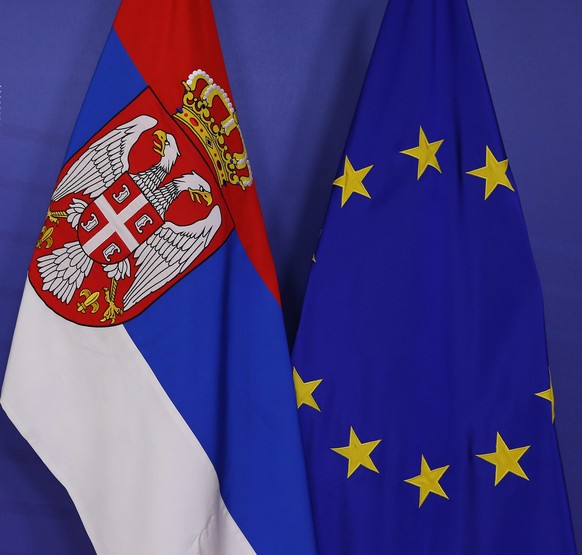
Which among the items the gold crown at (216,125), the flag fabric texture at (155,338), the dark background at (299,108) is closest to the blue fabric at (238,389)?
the flag fabric texture at (155,338)

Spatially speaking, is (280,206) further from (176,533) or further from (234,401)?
(176,533)

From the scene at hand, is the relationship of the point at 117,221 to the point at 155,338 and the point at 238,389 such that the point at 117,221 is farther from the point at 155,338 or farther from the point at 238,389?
the point at 238,389

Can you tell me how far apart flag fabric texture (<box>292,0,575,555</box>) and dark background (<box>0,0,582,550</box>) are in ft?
0.73

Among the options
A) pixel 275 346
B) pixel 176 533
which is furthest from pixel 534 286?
pixel 176 533

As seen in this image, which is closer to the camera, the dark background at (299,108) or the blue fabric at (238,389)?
the blue fabric at (238,389)

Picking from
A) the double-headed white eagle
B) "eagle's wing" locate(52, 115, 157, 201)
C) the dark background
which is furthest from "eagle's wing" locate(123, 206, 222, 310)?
the dark background

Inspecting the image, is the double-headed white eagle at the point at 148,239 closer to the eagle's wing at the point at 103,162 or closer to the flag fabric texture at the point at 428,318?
the eagle's wing at the point at 103,162

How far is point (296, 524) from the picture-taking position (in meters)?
1.28

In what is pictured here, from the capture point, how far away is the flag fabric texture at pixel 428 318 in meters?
1.36

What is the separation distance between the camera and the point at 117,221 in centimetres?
125

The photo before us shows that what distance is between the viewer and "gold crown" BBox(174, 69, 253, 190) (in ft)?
4.21

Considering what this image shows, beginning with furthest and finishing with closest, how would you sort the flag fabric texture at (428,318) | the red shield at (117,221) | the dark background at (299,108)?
the dark background at (299,108) → the flag fabric texture at (428,318) → the red shield at (117,221)

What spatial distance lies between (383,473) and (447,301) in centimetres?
31

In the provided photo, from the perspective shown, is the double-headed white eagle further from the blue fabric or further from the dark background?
the dark background
